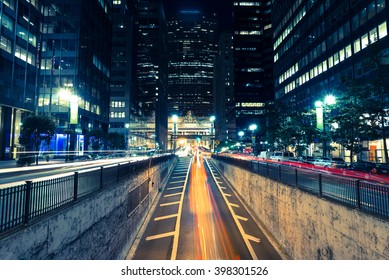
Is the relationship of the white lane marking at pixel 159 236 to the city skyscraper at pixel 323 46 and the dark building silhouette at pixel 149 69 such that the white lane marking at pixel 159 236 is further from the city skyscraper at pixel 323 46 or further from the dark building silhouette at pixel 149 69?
the dark building silhouette at pixel 149 69

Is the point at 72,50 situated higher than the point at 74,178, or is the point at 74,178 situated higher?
the point at 72,50

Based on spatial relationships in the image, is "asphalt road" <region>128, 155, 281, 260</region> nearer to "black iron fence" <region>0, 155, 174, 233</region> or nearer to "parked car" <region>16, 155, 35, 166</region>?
"black iron fence" <region>0, 155, 174, 233</region>

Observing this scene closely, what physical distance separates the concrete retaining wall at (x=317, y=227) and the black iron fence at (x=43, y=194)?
32.3 ft

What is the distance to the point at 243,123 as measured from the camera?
126 meters

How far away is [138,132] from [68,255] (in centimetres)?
10646

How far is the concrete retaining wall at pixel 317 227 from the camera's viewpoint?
254 inches

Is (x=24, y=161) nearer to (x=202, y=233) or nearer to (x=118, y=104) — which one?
(x=202, y=233)

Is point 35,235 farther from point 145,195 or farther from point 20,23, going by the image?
point 20,23

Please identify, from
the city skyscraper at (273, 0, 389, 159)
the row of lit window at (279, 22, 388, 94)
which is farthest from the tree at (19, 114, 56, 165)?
the row of lit window at (279, 22, 388, 94)

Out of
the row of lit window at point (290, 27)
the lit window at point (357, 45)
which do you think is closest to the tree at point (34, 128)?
the lit window at point (357, 45)

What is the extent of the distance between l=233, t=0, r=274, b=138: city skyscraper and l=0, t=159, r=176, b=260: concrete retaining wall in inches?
4668

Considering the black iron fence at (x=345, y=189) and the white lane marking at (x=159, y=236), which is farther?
the white lane marking at (x=159, y=236)

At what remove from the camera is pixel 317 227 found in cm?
919

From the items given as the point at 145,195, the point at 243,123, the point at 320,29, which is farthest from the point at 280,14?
the point at 145,195
